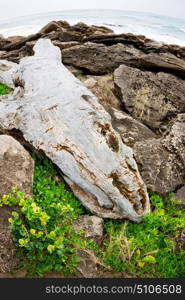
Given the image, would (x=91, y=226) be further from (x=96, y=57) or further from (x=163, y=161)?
(x=96, y=57)

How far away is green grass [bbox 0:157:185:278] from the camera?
5441 mm

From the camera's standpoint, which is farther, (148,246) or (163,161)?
(163,161)

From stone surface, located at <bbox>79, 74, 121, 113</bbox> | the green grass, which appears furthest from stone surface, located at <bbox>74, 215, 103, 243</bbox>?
stone surface, located at <bbox>79, 74, 121, 113</bbox>

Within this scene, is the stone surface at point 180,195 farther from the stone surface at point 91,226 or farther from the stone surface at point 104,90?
the stone surface at point 104,90

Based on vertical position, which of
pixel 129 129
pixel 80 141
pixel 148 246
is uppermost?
pixel 80 141

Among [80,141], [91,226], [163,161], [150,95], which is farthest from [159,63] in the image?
[91,226]

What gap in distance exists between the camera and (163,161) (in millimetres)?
7840

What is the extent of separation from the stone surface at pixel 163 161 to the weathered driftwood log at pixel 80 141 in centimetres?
58

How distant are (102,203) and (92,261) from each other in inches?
46.9

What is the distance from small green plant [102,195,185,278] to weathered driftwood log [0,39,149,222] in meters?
0.24

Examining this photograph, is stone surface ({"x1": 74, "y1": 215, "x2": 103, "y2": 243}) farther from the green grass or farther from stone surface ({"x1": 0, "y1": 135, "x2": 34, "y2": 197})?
stone surface ({"x1": 0, "y1": 135, "x2": 34, "y2": 197})

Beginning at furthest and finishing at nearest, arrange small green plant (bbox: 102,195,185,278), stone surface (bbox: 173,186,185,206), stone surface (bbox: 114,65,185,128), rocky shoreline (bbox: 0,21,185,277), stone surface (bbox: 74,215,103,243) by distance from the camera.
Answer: stone surface (bbox: 114,65,185,128)
rocky shoreline (bbox: 0,21,185,277)
stone surface (bbox: 173,186,185,206)
stone surface (bbox: 74,215,103,243)
small green plant (bbox: 102,195,185,278)

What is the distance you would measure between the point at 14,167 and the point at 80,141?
1.35 metres

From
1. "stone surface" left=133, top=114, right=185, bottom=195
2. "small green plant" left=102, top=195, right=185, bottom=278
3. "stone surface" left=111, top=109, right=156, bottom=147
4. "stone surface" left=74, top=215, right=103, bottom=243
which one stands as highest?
"stone surface" left=111, top=109, right=156, bottom=147
